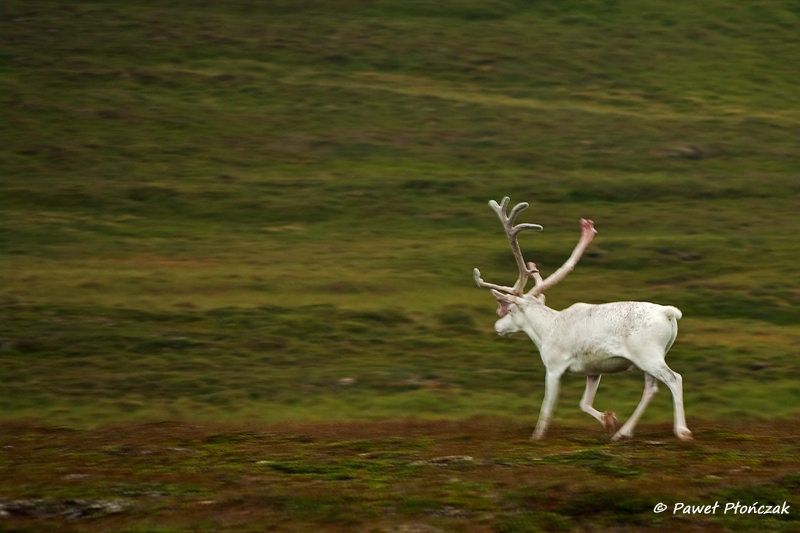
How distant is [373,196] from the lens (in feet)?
149

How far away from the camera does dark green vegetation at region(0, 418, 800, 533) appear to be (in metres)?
10.9

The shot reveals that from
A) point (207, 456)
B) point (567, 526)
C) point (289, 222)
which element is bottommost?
point (289, 222)

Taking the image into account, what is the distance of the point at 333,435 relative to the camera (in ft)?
57.7

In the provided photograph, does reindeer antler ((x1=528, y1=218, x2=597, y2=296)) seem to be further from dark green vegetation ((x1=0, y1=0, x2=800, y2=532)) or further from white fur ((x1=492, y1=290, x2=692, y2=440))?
dark green vegetation ((x1=0, y1=0, x2=800, y2=532))

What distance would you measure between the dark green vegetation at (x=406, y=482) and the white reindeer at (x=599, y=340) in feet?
1.49

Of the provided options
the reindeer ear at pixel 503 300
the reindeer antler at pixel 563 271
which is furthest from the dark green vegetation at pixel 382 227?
the reindeer antler at pixel 563 271

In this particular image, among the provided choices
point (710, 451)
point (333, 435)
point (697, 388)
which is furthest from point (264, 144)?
point (710, 451)

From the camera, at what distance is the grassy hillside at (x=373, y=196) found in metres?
25.6

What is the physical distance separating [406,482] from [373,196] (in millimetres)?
33121

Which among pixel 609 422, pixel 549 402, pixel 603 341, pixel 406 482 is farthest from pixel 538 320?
pixel 406 482

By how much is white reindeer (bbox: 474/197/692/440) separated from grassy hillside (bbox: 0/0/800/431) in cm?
587

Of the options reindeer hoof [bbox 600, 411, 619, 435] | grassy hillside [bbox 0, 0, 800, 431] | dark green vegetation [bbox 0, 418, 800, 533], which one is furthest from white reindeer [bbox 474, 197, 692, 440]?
grassy hillside [bbox 0, 0, 800, 431]

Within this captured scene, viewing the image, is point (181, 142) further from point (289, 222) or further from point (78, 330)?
point (78, 330)

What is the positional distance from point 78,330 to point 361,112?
1130 inches
